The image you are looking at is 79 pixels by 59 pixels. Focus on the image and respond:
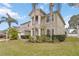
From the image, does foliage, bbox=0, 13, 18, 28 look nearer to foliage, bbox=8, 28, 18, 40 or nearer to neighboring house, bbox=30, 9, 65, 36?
foliage, bbox=8, 28, 18, 40

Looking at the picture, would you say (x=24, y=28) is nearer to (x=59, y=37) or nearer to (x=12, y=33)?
(x=12, y=33)

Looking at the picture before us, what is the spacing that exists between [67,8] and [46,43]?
0.39 metres

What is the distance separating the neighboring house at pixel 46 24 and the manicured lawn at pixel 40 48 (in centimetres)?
11

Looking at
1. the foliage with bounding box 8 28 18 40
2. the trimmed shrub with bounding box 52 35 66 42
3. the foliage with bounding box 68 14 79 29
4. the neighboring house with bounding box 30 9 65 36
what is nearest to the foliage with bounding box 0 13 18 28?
the foliage with bounding box 8 28 18 40

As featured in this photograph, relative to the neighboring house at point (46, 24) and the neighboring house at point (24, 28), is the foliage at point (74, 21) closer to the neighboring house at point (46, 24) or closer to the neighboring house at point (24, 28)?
the neighboring house at point (46, 24)

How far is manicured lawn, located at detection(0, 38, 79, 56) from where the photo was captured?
227 centimetres

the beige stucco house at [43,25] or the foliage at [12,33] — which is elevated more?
the beige stucco house at [43,25]

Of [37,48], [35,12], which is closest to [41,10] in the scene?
[35,12]

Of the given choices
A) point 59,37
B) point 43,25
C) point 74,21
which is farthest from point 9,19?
point 74,21

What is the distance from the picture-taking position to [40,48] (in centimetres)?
228

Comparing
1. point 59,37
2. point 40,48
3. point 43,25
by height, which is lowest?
point 40,48

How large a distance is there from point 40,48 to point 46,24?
0.24 m

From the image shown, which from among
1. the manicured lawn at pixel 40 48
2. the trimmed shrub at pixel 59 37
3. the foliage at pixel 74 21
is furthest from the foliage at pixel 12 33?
the foliage at pixel 74 21

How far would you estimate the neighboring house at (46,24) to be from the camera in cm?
230
